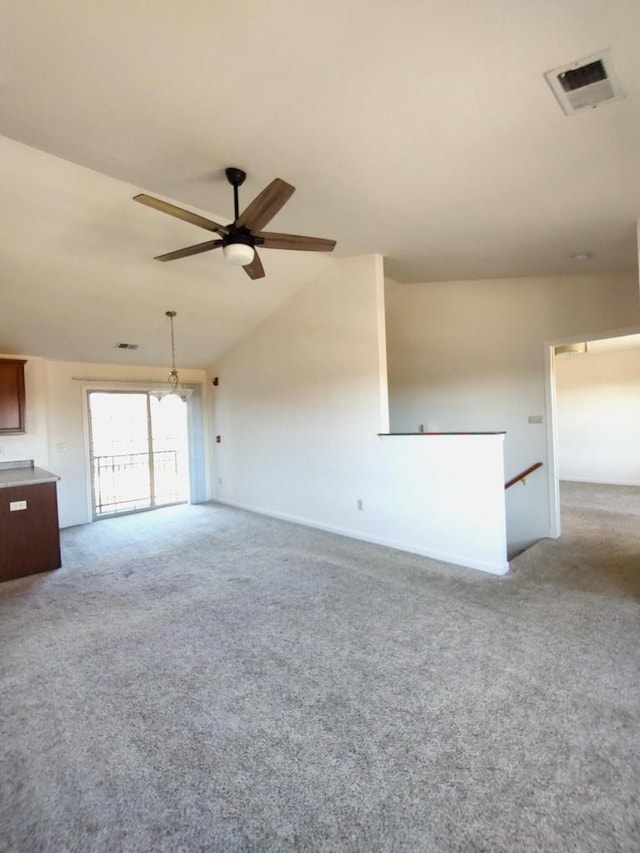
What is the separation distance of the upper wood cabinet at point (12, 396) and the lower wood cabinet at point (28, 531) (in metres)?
1.34

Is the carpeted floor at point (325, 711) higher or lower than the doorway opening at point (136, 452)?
lower

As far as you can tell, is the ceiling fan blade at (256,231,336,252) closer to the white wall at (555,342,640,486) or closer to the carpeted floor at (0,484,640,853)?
the carpeted floor at (0,484,640,853)

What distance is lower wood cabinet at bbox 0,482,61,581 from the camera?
13.2ft

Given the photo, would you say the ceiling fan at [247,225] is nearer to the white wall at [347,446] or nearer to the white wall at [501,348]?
the white wall at [347,446]

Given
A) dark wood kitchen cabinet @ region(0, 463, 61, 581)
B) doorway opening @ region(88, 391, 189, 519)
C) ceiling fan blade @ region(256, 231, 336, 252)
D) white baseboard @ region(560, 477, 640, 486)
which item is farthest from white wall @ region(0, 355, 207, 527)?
white baseboard @ region(560, 477, 640, 486)

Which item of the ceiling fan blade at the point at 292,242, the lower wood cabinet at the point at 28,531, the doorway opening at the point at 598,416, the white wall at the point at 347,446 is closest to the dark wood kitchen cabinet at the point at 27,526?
the lower wood cabinet at the point at 28,531

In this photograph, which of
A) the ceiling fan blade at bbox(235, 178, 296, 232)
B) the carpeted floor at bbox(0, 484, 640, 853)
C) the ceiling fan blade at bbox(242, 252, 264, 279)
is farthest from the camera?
the ceiling fan blade at bbox(242, 252, 264, 279)

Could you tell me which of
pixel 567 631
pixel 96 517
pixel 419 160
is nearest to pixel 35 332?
pixel 96 517

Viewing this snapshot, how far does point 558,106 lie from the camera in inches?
78.0

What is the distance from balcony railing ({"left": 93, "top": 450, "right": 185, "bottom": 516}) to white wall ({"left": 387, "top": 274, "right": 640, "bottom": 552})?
13.6 ft

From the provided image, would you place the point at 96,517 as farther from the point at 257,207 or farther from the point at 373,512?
the point at 257,207

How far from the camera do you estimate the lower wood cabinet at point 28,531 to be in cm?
401

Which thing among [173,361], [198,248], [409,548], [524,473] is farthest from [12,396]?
[524,473]

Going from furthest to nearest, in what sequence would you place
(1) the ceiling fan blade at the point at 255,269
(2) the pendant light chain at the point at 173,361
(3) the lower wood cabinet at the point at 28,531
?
(2) the pendant light chain at the point at 173,361
(3) the lower wood cabinet at the point at 28,531
(1) the ceiling fan blade at the point at 255,269
